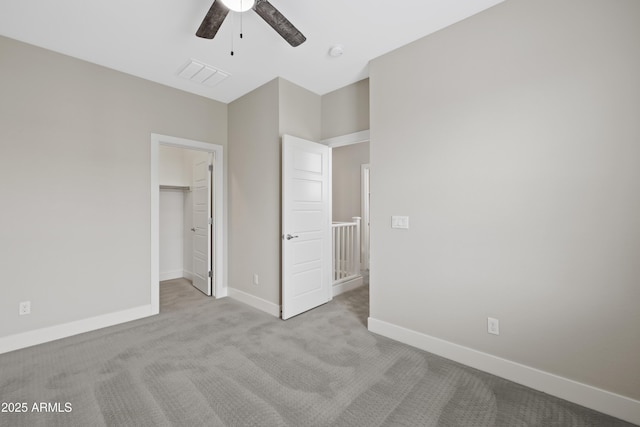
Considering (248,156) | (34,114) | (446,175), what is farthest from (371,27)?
(34,114)

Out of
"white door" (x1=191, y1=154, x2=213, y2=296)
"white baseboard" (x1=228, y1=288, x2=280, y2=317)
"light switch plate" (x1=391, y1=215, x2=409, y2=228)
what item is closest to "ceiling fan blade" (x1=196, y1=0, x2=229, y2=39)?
"light switch plate" (x1=391, y1=215, x2=409, y2=228)

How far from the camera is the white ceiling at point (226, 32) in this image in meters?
2.08

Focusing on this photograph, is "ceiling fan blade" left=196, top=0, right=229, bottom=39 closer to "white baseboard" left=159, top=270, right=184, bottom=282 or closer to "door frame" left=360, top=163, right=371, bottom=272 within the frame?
"white baseboard" left=159, top=270, right=184, bottom=282

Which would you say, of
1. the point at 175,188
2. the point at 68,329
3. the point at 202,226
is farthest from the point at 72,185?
the point at 175,188

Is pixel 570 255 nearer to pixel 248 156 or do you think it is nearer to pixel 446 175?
pixel 446 175

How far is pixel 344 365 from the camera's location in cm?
221

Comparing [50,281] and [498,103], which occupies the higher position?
[498,103]

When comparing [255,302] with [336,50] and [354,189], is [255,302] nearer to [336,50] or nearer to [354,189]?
[336,50]

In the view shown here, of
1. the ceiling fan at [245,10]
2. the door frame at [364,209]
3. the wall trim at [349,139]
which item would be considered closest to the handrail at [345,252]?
the door frame at [364,209]

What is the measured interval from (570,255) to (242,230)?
3341mm

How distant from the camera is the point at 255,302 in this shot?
3518mm

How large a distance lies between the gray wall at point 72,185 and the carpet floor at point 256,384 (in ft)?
1.51

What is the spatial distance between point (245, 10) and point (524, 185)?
7.32 feet

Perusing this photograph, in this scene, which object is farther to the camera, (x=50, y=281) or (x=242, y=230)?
(x=242, y=230)
